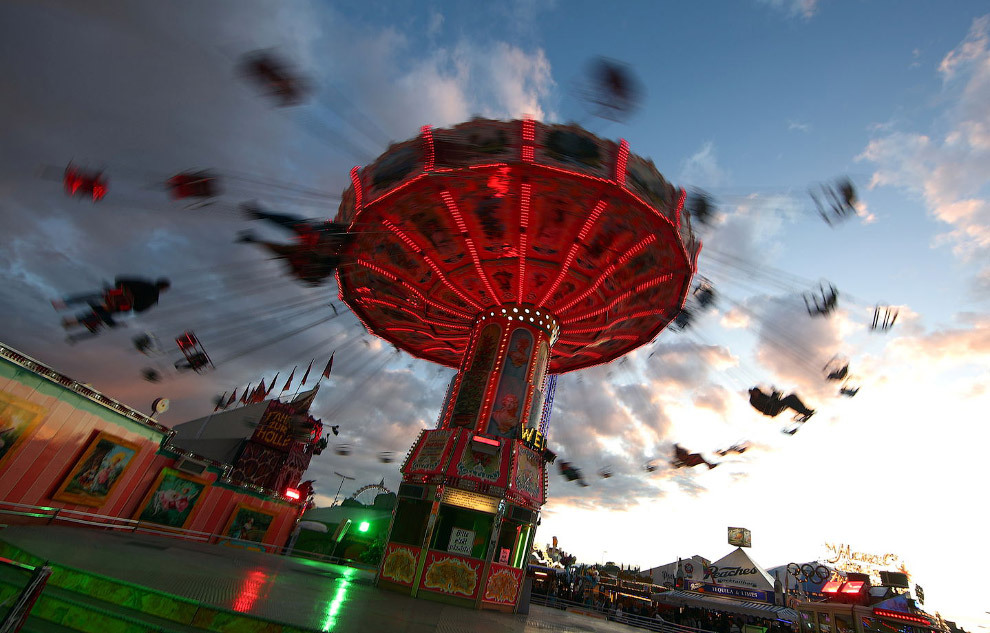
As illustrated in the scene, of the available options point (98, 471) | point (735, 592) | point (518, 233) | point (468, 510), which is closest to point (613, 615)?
point (735, 592)

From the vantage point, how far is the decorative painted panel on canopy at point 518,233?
41.2 feet

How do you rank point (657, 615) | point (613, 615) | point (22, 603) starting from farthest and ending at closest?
1. point (657, 615)
2. point (613, 615)
3. point (22, 603)

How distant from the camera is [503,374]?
669 inches

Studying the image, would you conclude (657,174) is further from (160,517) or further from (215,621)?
(160,517)

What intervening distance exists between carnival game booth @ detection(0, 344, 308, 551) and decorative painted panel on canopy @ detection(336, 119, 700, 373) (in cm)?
909

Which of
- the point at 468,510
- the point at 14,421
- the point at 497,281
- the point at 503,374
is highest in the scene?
the point at 497,281

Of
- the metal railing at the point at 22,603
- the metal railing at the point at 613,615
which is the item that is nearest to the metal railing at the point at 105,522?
the metal railing at the point at 22,603

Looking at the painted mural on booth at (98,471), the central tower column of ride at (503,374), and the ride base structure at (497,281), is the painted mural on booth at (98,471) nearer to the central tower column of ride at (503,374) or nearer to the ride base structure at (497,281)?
the ride base structure at (497,281)

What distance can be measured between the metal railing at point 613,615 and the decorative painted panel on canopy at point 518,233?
13.9m

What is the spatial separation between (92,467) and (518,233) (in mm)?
16157

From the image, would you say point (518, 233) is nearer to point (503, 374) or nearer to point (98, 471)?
point (503, 374)

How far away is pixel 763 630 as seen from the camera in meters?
20.9

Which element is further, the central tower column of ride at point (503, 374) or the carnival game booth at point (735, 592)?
the carnival game booth at point (735, 592)

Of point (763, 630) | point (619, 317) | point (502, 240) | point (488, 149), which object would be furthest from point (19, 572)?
point (763, 630)
